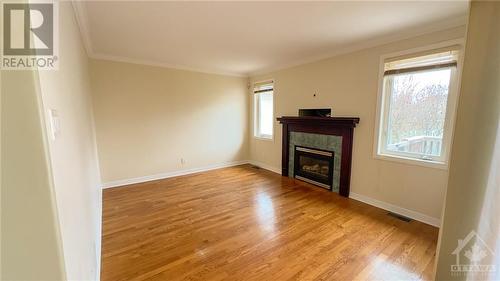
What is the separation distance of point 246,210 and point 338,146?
1816 mm

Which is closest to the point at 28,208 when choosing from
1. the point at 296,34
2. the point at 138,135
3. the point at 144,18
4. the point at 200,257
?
the point at 200,257

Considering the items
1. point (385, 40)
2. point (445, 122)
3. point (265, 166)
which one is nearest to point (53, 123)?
point (445, 122)

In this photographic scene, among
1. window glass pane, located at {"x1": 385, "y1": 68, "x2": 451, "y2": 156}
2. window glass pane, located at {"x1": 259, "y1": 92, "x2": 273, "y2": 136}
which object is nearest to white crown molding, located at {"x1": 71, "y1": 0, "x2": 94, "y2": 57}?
window glass pane, located at {"x1": 259, "y1": 92, "x2": 273, "y2": 136}

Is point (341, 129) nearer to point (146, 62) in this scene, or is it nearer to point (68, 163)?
point (68, 163)

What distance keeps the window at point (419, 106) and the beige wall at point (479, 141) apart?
1907mm

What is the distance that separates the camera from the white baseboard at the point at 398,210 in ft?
8.48

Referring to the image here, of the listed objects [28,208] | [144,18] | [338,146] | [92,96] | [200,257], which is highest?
[144,18]

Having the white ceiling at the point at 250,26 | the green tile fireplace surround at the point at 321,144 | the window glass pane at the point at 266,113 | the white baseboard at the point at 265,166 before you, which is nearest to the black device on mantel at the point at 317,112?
the green tile fireplace surround at the point at 321,144

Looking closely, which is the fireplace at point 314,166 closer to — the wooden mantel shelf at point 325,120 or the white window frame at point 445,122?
the wooden mantel shelf at point 325,120

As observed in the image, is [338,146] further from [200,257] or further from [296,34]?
[200,257]

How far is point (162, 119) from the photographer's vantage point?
4.35 metres

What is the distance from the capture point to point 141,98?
4051mm

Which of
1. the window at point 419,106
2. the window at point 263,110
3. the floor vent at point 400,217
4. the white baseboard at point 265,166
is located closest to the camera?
the window at point 419,106

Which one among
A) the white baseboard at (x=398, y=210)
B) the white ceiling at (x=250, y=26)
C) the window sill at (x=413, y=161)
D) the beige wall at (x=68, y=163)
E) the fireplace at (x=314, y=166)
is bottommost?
the white baseboard at (x=398, y=210)
